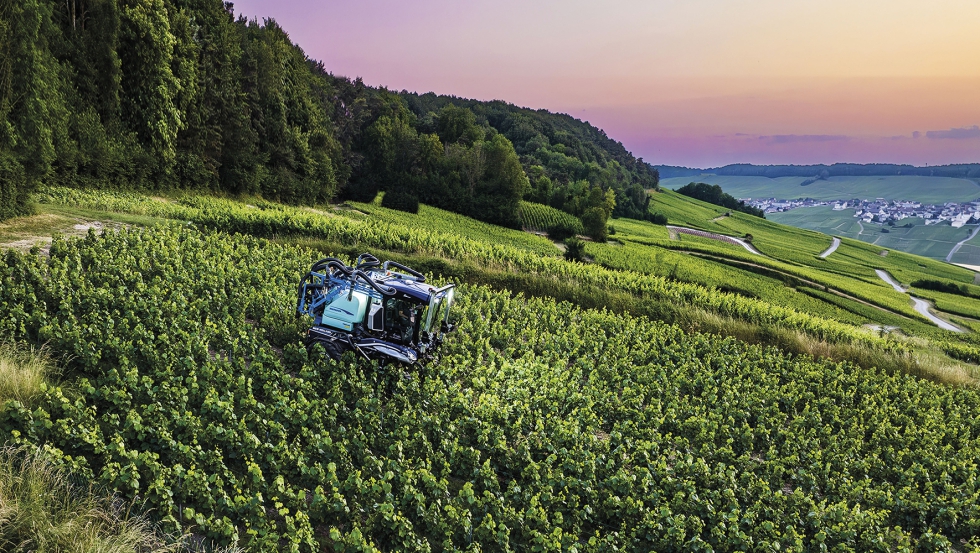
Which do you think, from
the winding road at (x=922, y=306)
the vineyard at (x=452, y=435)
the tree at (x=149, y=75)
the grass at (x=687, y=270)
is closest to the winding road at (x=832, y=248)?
the grass at (x=687, y=270)

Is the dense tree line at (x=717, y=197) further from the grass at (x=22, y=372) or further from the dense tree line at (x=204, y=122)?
the grass at (x=22, y=372)

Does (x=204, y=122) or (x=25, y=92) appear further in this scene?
(x=204, y=122)

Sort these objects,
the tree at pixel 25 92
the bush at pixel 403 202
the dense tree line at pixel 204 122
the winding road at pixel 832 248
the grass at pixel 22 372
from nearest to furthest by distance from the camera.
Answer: the grass at pixel 22 372 < the tree at pixel 25 92 < the dense tree line at pixel 204 122 < the bush at pixel 403 202 < the winding road at pixel 832 248

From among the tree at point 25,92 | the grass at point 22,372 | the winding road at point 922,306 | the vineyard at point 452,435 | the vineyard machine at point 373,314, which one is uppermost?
the tree at point 25,92

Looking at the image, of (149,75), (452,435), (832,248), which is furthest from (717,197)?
(452,435)

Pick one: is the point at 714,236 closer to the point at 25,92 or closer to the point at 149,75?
the point at 149,75

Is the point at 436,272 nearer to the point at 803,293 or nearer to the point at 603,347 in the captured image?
the point at 603,347
